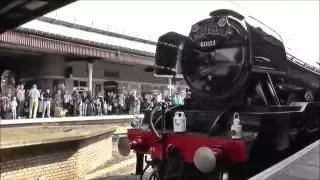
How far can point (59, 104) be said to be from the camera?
16.7 metres

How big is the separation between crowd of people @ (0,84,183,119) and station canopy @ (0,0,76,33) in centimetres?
582

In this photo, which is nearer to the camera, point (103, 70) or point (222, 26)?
point (222, 26)

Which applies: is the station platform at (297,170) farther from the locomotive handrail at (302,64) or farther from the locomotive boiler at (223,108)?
the locomotive handrail at (302,64)

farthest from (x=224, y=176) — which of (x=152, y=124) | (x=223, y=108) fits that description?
(x=152, y=124)

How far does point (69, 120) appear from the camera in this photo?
15828 mm

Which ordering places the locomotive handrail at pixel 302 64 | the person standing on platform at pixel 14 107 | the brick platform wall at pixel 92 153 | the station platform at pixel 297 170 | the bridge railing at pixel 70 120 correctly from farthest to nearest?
the person standing on platform at pixel 14 107, the bridge railing at pixel 70 120, the brick platform wall at pixel 92 153, the locomotive handrail at pixel 302 64, the station platform at pixel 297 170

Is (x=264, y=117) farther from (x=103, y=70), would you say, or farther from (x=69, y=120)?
(x=103, y=70)

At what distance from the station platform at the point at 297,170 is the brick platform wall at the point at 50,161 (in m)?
3.93

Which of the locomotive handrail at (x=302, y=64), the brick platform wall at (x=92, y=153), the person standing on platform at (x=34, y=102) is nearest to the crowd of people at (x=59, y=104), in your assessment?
the person standing on platform at (x=34, y=102)

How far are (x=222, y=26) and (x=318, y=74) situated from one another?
3623 millimetres

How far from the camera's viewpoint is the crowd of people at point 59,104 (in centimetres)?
1456

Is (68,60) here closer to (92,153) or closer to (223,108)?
(92,153)

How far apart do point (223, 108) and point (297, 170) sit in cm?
268

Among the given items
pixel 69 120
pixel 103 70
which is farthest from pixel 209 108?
pixel 103 70
